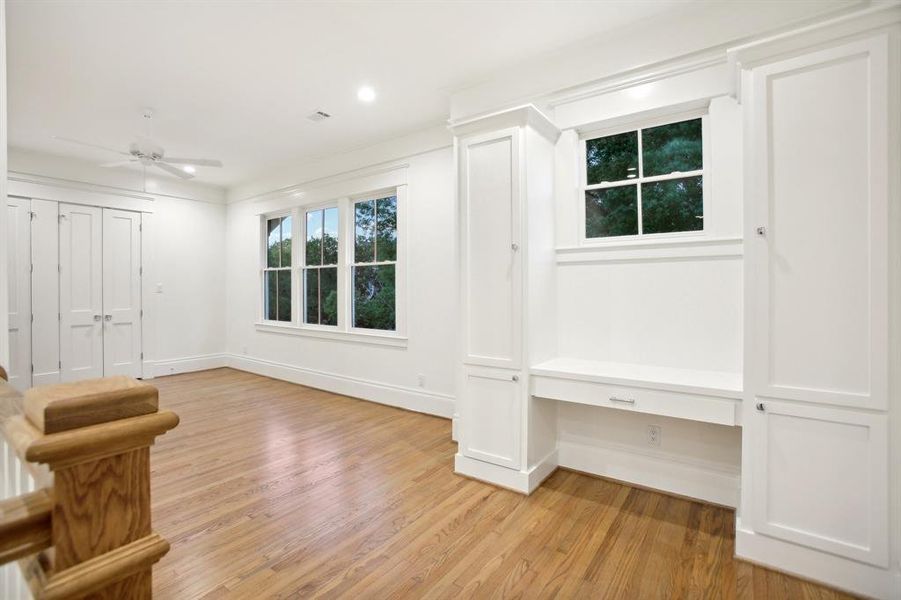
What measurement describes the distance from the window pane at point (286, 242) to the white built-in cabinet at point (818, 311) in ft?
18.2

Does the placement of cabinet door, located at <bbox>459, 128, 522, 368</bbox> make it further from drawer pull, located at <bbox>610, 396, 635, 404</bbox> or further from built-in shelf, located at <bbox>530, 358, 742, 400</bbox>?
drawer pull, located at <bbox>610, 396, 635, 404</bbox>

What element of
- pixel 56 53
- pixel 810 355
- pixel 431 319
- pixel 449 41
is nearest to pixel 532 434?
pixel 810 355

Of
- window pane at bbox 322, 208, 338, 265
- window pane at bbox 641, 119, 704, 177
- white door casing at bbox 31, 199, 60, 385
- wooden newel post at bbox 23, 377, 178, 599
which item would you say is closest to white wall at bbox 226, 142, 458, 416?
window pane at bbox 322, 208, 338, 265

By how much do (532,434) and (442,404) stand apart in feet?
5.31

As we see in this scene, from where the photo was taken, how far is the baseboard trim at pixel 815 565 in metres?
1.83

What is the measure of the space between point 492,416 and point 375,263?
105 inches

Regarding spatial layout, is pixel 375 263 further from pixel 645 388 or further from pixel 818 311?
pixel 818 311

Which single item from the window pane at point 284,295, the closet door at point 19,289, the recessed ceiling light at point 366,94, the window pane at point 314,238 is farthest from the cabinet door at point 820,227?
the closet door at point 19,289

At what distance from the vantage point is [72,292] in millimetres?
5527

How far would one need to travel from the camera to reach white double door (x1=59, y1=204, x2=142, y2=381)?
550 centimetres

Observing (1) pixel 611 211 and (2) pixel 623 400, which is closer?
(2) pixel 623 400

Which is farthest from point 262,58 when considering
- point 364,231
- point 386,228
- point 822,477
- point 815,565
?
point 815,565

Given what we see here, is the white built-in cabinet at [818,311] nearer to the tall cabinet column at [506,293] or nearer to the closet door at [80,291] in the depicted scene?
the tall cabinet column at [506,293]

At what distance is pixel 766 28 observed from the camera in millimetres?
2424
